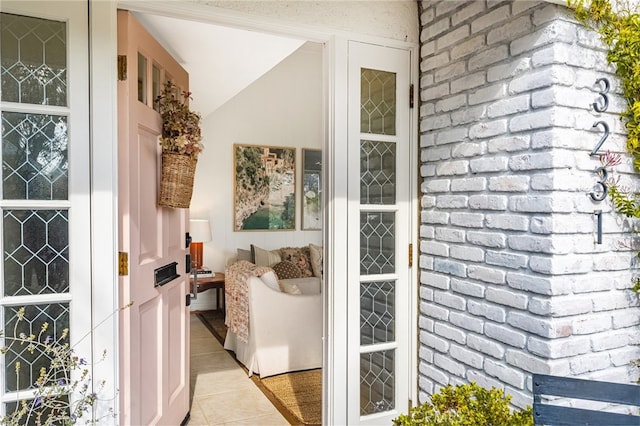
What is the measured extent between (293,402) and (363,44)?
2.43m

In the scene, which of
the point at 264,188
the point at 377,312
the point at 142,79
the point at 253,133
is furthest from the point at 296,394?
the point at 253,133

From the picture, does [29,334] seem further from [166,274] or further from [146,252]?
[166,274]

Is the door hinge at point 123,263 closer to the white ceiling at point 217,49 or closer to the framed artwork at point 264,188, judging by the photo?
the white ceiling at point 217,49

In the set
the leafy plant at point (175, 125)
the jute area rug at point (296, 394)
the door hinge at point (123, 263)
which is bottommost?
the jute area rug at point (296, 394)

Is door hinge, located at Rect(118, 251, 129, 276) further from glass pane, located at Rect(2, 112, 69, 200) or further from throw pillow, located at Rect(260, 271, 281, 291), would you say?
throw pillow, located at Rect(260, 271, 281, 291)

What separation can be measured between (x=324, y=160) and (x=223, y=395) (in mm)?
2046

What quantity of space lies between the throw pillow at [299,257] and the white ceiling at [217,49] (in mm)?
2550

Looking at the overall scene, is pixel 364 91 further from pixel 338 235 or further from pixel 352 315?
pixel 352 315

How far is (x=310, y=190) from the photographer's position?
6.42 metres

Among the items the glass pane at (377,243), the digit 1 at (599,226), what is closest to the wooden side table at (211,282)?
the glass pane at (377,243)

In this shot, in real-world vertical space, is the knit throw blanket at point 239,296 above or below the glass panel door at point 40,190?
below

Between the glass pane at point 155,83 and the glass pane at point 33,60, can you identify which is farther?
the glass pane at point 155,83

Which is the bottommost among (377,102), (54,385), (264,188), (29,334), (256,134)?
(54,385)

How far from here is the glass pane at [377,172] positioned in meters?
2.30
